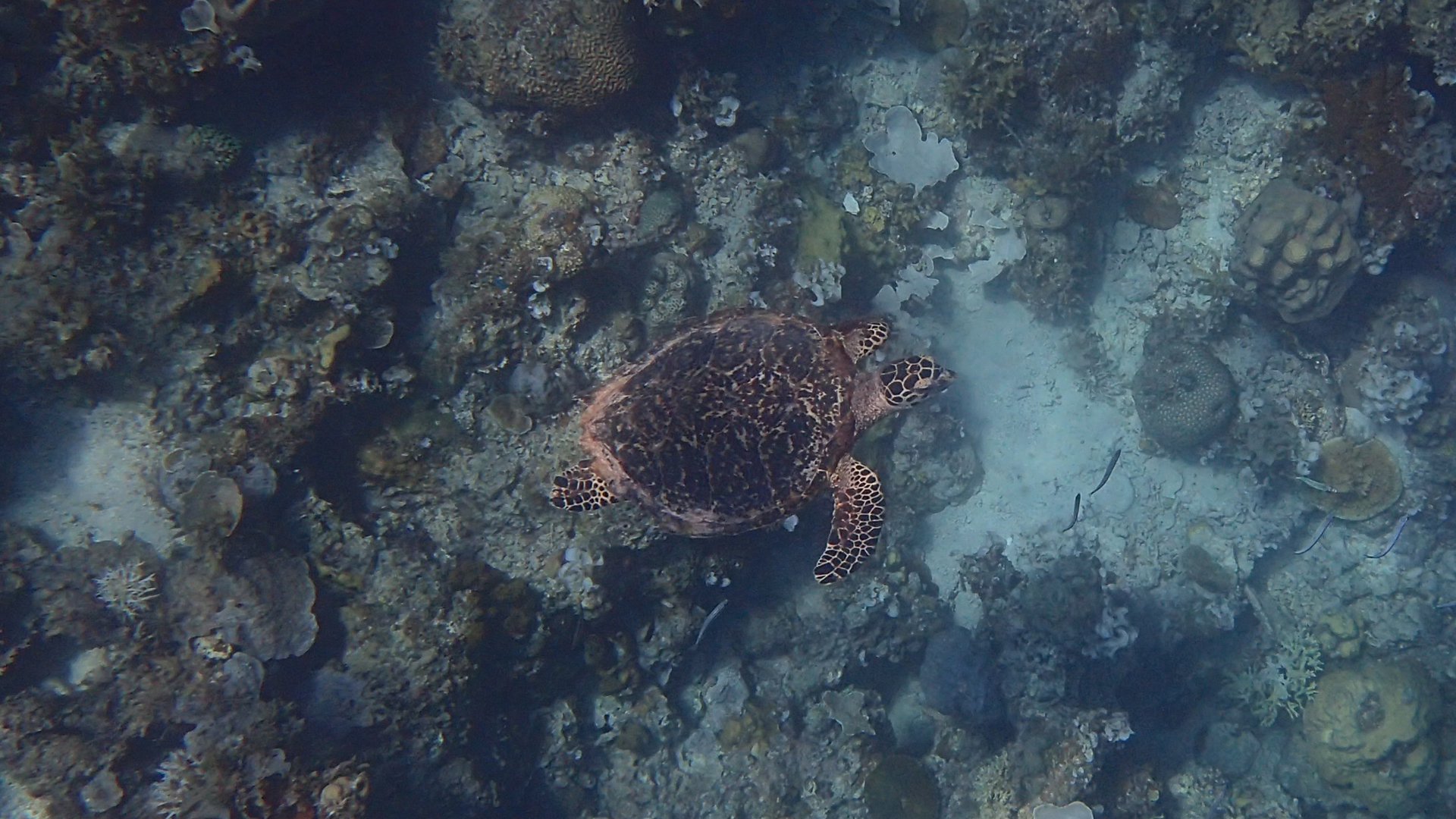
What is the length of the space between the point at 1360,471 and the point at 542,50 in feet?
40.7

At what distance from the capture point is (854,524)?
603 centimetres

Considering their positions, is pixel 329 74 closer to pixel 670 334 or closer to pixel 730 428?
pixel 670 334

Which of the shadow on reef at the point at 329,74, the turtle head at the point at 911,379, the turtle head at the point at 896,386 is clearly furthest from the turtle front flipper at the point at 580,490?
the shadow on reef at the point at 329,74

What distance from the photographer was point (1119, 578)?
32.8 ft

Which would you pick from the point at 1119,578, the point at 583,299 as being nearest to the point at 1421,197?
the point at 1119,578

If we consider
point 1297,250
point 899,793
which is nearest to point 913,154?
point 1297,250

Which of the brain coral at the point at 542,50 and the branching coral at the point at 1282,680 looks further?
the branching coral at the point at 1282,680

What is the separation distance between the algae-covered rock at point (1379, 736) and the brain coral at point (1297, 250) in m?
5.56

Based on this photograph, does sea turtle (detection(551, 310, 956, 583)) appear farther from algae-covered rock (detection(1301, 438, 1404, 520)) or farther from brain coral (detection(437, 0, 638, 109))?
algae-covered rock (detection(1301, 438, 1404, 520))

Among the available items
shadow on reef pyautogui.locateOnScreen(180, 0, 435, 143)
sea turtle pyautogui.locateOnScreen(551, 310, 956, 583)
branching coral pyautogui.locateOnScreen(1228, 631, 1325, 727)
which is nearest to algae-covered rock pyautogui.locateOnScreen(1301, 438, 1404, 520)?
branching coral pyautogui.locateOnScreen(1228, 631, 1325, 727)

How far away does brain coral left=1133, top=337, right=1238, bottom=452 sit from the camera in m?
9.23

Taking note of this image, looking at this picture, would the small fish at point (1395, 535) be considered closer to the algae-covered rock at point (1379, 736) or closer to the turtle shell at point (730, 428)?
the algae-covered rock at point (1379, 736)

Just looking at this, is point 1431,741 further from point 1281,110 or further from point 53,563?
point 53,563

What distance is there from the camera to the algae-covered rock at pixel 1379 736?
946 centimetres
